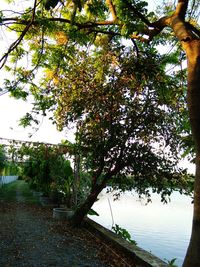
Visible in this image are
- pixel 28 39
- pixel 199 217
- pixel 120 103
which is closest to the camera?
pixel 199 217

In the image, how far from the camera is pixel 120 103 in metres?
8.67

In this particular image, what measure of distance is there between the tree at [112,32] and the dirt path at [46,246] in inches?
126

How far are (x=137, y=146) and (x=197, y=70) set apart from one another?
5.21 m

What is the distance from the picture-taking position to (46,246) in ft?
23.5

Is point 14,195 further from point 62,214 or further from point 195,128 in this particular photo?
point 195,128

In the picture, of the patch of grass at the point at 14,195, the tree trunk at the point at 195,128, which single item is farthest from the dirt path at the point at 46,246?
the patch of grass at the point at 14,195

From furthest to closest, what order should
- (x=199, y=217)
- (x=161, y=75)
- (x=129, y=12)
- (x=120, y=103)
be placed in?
(x=120, y=103), (x=161, y=75), (x=129, y=12), (x=199, y=217)

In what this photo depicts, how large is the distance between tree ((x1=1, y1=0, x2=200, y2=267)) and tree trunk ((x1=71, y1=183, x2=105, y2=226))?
2.74m

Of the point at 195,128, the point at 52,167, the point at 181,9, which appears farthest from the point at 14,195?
the point at 195,128

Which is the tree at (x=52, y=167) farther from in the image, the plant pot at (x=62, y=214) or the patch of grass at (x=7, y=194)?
the plant pot at (x=62, y=214)

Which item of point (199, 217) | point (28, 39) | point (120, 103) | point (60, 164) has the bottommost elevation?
point (199, 217)

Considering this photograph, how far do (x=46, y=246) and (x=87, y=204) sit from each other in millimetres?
2488

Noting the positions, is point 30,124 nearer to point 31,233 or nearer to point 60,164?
point 31,233

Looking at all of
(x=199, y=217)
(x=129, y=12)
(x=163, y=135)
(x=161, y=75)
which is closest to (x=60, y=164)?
(x=163, y=135)
